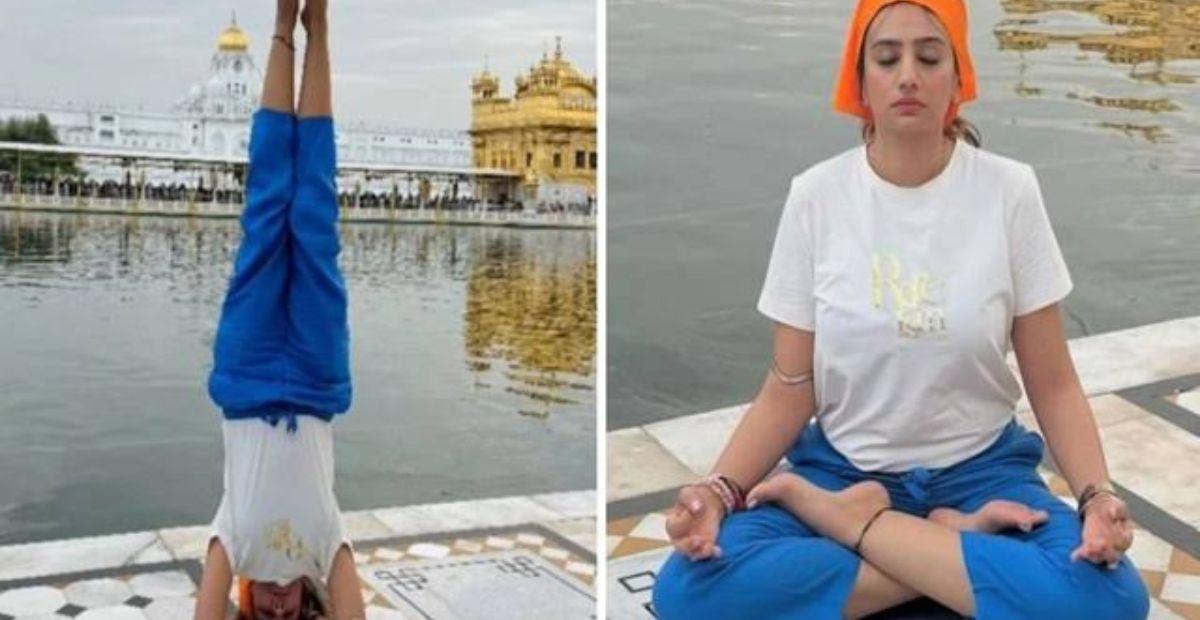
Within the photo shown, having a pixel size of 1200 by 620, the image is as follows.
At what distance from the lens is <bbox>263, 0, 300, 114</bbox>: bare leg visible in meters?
1.33

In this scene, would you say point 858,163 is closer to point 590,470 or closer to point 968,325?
point 968,325

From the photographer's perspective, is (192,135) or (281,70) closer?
(281,70)

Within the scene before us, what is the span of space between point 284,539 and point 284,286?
26 centimetres

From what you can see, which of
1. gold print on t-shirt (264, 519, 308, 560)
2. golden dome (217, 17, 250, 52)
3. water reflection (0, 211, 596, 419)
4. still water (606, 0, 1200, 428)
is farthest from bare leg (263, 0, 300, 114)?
water reflection (0, 211, 596, 419)

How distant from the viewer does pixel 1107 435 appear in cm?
222

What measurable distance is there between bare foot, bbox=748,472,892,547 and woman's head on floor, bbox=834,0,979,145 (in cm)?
32

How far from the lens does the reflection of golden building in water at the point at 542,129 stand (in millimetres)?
6355

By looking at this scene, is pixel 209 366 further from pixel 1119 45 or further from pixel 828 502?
pixel 1119 45

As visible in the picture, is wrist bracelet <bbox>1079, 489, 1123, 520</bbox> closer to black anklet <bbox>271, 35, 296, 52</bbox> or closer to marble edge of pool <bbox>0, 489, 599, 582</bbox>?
black anklet <bbox>271, 35, 296, 52</bbox>

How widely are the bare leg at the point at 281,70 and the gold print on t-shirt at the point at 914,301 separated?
1.99 feet

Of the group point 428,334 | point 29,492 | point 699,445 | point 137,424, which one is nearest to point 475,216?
point 428,334

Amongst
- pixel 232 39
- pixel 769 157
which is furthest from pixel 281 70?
pixel 232 39

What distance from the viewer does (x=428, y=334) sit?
674 cm

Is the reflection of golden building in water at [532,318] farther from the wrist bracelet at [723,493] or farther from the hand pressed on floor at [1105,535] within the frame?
the hand pressed on floor at [1105,535]
